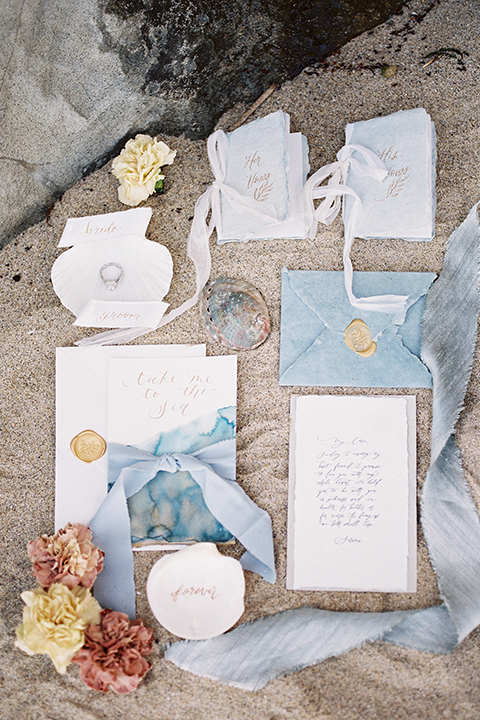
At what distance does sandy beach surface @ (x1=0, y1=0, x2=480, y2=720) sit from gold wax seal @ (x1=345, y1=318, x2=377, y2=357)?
0.10 m

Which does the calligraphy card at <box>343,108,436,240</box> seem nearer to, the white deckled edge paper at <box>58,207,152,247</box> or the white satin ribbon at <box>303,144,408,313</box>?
the white satin ribbon at <box>303,144,408,313</box>

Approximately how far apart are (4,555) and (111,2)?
1.27m

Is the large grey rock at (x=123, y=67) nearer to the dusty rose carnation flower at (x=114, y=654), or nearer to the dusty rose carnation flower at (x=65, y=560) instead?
the dusty rose carnation flower at (x=65, y=560)

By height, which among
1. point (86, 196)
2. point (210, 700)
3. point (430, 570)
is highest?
point (86, 196)

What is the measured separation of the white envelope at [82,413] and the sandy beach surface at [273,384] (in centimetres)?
3

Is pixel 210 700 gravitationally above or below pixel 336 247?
below

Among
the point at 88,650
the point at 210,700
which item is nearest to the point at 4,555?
the point at 88,650

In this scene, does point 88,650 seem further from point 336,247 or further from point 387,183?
point 387,183

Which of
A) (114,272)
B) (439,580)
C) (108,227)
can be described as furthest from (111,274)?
(439,580)

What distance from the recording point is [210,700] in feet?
3.49

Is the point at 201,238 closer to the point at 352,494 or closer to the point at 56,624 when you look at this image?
the point at 352,494

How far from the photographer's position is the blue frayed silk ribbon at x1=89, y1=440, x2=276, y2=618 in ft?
3.62

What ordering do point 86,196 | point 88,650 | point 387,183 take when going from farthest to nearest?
1. point 86,196
2. point 387,183
3. point 88,650

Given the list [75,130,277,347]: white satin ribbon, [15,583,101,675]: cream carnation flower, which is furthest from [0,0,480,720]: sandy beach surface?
[15,583,101,675]: cream carnation flower
